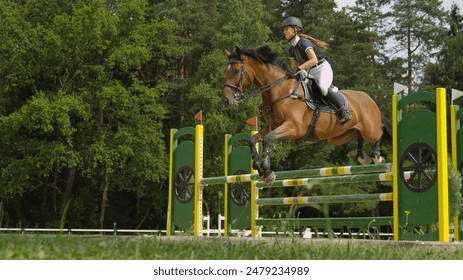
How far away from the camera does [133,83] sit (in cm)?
2912

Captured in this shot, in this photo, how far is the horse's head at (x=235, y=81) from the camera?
7.23 meters

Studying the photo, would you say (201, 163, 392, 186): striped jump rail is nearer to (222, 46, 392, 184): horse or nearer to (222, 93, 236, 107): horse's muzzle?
(222, 46, 392, 184): horse

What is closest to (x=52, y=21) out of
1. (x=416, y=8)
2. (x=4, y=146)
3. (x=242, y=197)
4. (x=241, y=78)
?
(x=4, y=146)

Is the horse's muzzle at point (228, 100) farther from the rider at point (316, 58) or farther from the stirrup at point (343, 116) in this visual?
the stirrup at point (343, 116)

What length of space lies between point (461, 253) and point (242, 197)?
583cm

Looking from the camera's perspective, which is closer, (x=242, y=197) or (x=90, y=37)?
(x=242, y=197)

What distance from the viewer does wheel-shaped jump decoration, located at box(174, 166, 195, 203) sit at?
10.5 meters

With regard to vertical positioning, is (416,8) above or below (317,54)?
above

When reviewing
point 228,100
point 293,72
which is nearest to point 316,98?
point 293,72

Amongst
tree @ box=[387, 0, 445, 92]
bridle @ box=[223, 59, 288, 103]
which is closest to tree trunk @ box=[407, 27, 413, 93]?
tree @ box=[387, 0, 445, 92]

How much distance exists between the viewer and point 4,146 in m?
26.6

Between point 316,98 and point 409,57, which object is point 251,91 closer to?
point 316,98

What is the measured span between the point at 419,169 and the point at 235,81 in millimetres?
1986

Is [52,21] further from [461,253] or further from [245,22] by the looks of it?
[461,253]
